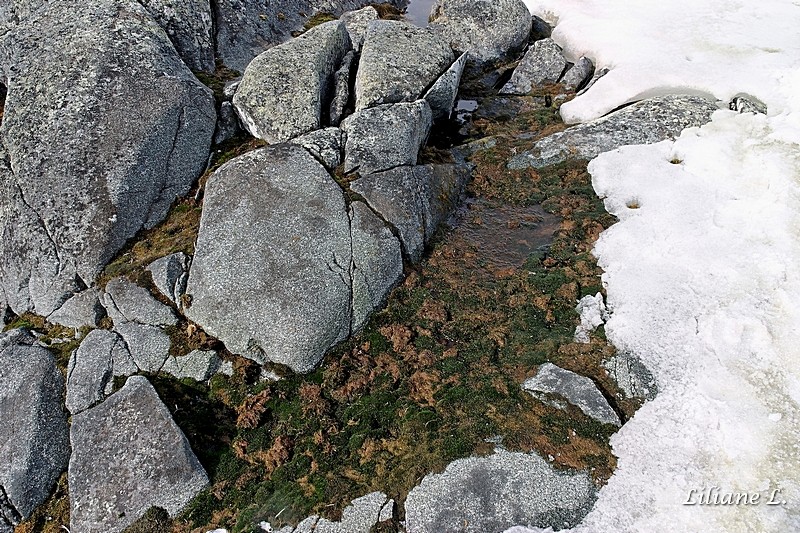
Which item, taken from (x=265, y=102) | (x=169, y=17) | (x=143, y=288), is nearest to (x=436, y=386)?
(x=143, y=288)

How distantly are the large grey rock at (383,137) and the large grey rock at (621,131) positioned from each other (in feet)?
13.0

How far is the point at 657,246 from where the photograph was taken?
14.3m

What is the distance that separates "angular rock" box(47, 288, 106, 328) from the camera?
13117mm

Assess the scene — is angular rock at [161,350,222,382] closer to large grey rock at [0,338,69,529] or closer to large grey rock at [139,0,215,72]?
large grey rock at [0,338,69,529]

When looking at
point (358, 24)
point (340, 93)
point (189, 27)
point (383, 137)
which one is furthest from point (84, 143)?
point (358, 24)

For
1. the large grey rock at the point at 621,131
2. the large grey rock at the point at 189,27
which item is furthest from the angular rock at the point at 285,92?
the large grey rock at the point at 621,131

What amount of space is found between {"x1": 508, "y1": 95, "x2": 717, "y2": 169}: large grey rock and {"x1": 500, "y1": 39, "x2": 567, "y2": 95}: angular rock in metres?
4.97

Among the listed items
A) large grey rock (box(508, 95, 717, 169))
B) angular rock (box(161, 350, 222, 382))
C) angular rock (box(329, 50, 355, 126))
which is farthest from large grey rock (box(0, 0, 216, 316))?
large grey rock (box(508, 95, 717, 169))

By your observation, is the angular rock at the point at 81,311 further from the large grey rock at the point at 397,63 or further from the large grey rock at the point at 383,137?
the large grey rock at the point at 397,63

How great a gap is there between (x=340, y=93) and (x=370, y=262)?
764 cm

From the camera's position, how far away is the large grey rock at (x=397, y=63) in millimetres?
18047

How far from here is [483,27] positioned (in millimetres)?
25438

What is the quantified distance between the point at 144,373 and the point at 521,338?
8.64 meters

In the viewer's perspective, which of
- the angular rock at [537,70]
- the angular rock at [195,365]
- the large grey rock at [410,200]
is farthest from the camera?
the angular rock at [537,70]
